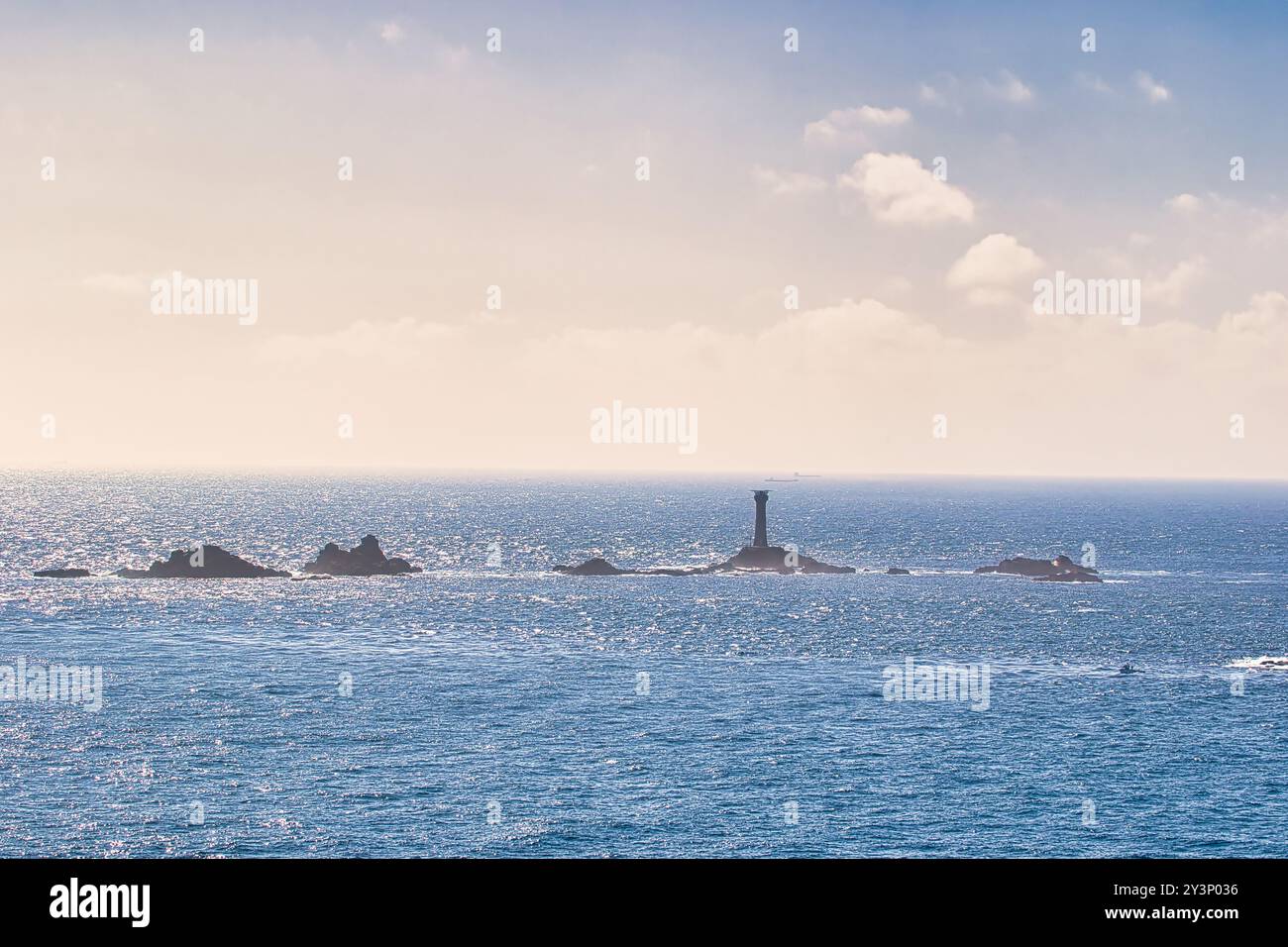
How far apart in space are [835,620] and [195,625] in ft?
230

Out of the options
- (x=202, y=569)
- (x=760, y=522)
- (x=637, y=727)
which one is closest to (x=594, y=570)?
(x=760, y=522)

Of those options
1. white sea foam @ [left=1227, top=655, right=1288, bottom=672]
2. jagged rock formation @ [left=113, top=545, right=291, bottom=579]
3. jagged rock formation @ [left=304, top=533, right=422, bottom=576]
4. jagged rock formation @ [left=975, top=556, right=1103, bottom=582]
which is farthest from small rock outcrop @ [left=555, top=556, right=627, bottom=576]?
white sea foam @ [left=1227, top=655, right=1288, bottom=672]

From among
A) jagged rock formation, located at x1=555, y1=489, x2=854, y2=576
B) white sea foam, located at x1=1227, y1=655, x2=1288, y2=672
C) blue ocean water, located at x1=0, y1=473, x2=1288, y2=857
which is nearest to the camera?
blue ocean water, located at x1=0, y1=473, x2=1288, y2=857

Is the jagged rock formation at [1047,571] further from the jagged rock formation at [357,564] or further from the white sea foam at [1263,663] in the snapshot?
the jagged rock formation at [357,564]

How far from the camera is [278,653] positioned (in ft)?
302

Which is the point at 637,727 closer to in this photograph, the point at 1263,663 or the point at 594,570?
the point at 1263,663

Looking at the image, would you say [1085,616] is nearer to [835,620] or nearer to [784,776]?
[835,620]

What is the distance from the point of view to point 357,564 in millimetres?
150000

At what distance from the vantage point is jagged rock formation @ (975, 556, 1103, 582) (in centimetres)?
14662

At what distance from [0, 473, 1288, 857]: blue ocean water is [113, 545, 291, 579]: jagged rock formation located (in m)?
11.8

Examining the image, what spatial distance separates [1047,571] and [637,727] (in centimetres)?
10510

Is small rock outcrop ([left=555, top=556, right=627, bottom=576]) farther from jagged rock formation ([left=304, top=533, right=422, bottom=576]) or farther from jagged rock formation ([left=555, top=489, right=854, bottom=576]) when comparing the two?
jagged rock formation ([left=304, top=533, right=422, bottom=576])

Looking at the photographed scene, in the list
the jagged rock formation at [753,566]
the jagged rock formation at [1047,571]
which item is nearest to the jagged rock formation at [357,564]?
the jagged rock formation at [753,566]
